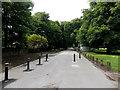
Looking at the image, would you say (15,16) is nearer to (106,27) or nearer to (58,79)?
(58,79)

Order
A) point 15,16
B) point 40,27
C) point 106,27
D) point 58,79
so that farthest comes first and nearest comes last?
point 40,27 < point 106,27 < point 15,16 < point 58,79

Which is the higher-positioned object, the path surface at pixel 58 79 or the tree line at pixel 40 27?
the tree line at pixel 40 27

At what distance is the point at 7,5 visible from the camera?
19.7 meters

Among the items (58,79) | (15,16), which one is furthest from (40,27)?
(58,79)

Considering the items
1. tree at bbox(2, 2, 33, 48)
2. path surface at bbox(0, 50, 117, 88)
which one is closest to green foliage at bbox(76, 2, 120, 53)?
tree at bbox(2, 2, 33, 48)

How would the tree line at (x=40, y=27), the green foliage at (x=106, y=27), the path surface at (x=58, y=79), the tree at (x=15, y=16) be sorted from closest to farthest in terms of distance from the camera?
the path surface at (x=58, y=79)
the tree at (x=15, y=16)
the tree line at (x=40, y=27)
the green foliage at (x=106, y=27)

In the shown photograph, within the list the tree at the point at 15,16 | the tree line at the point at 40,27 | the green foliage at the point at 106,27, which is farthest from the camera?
the green foliage at the point at 106,27

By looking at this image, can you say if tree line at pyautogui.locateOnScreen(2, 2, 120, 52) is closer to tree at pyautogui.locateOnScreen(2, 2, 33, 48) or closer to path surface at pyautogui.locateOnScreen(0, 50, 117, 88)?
tree at pyautogui.locateOnScreen(2, 2, 33, 48)

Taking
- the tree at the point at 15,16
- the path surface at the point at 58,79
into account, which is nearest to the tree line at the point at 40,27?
the tree at the point at 15,16

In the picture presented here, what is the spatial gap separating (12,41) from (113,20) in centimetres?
2200

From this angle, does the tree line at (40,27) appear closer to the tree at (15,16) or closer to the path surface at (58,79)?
the tree at (15,16)

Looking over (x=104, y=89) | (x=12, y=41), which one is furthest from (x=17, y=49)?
(x=104, y=89)

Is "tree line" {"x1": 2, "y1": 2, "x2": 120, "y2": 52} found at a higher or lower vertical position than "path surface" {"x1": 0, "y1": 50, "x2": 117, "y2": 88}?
higher

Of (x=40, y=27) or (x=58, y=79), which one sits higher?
(x=40, y=27)
